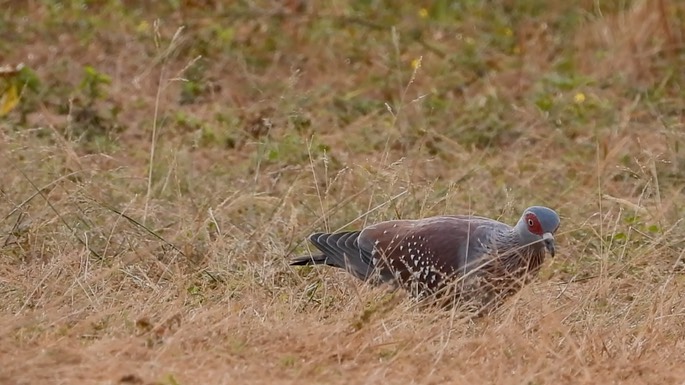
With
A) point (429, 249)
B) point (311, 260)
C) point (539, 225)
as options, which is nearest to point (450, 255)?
point (429, 249)

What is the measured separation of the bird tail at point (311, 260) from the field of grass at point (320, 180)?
0.09m

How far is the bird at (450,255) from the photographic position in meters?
5.86

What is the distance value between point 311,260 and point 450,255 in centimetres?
66

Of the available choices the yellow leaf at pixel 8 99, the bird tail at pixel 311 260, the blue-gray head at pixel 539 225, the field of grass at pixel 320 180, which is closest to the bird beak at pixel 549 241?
the blue-gray head at pixel 539 225

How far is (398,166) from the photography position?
23.1 ft

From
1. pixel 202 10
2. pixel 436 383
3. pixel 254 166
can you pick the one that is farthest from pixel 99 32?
pixel 436 383

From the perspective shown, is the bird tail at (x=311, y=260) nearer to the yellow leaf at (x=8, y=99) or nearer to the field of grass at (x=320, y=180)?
the field of grass at (x=320, y=180)

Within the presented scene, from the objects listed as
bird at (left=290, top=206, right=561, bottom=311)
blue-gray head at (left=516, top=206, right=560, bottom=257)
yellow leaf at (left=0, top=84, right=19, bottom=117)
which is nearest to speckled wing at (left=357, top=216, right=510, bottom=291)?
bird at (left=290, top=206, right=561, bottom=311)

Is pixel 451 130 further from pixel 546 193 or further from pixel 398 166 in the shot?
pixel 398 166

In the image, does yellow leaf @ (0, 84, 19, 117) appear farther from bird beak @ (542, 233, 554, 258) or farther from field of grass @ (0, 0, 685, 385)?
bird beak @ (542, 233, 554, 258)

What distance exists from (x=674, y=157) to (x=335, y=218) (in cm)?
219

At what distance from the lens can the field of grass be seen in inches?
199

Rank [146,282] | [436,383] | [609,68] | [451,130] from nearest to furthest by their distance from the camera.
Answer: [436,383] → [146,282] → [451,130] → [609,68]

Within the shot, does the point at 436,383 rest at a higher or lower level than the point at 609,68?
higher
